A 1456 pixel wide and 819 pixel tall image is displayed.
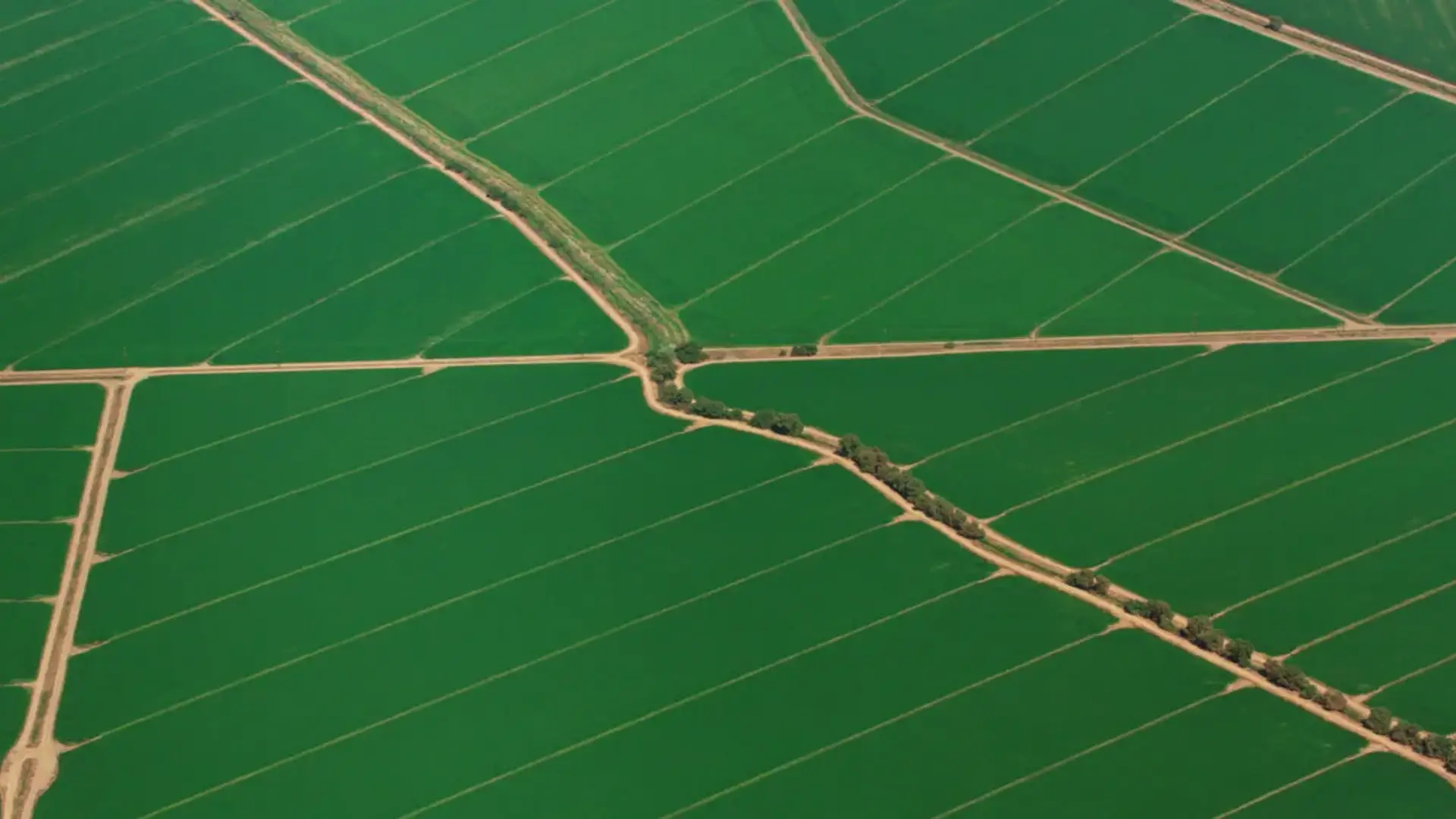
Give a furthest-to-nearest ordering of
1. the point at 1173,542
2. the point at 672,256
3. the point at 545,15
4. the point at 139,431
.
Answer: the point at 545,15, the point at 672,256, the point at 139,431, the point at 1173,542

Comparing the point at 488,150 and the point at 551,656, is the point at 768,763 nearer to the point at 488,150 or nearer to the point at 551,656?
the point at 551,656

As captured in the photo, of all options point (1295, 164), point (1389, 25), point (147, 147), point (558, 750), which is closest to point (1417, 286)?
point (1295, 164)

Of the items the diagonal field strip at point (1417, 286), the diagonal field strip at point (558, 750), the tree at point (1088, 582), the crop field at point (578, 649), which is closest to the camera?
the crop field at point (578, 649)

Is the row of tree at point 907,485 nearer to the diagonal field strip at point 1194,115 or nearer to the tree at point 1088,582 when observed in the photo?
the tree at point 1088,582

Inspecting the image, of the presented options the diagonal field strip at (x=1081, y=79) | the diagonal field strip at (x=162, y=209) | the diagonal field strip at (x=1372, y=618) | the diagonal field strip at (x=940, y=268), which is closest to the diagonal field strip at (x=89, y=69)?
the diagonal field strip at (x=162, y=209)

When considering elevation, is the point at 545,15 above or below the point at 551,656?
above

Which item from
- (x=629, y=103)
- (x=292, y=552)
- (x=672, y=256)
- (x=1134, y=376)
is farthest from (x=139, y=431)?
(x=1134, y=376)
